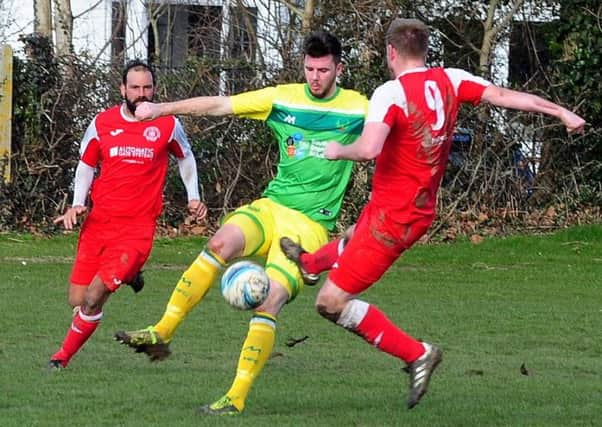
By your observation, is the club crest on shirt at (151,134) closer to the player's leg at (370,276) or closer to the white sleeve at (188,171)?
the white sleeve at (188,171)

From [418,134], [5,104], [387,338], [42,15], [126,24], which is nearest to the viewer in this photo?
[418,134]

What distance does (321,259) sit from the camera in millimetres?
7430

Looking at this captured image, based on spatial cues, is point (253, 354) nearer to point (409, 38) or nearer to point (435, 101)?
point (435, 101)

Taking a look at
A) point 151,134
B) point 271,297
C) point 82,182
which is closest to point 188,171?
point 151,134

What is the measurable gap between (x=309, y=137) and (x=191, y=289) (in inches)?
44.6

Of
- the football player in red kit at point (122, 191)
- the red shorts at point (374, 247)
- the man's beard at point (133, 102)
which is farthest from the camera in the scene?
the man's beard at point (133, 102)

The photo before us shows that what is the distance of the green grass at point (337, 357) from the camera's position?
731 centimetres

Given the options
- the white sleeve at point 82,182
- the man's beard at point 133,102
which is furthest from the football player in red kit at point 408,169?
the white sleeve at point 82,182

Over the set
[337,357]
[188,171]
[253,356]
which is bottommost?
[337,357]

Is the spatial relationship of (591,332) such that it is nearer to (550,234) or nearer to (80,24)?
(550,234)

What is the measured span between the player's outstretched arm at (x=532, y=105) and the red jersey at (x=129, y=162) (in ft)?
9.61

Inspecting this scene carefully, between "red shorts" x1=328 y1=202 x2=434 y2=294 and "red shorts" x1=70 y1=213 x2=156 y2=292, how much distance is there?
234cm

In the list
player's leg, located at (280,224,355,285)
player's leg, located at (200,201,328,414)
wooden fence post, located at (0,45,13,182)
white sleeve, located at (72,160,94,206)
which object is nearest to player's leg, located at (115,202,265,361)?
player's leg, located at (200,201,328,414)

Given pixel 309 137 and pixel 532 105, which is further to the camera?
pixel 309 137
